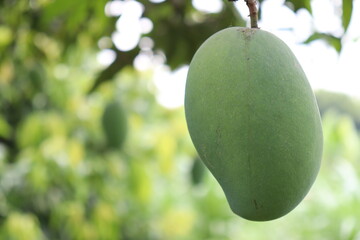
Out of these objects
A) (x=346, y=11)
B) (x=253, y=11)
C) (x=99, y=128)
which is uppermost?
(x=253, y=11)

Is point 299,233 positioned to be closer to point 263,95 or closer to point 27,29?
point 27,29

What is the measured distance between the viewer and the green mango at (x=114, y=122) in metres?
1.99

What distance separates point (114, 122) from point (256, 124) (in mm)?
1328

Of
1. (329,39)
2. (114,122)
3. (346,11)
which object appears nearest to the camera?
(346,11)

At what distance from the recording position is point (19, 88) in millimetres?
2627

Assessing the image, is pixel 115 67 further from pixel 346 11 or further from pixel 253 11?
pixel 253 11

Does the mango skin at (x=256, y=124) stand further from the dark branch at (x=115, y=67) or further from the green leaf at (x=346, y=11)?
the dark branch at (x=115, y=67)

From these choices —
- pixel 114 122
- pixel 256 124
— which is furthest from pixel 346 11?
pixel 114 122

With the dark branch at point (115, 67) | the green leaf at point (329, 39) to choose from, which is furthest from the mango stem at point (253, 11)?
the dark branch at point (115, 67)

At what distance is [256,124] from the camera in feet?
2.27

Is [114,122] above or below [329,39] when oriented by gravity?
below

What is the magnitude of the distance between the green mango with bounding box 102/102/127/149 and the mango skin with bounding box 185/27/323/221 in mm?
1256

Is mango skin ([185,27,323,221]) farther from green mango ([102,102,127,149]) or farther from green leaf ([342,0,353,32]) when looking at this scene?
green mango ([102,102,127,149])

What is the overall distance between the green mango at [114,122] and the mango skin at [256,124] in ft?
4.12
